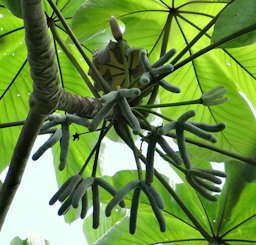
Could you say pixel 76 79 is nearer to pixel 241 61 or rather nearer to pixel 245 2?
pixel 241 61

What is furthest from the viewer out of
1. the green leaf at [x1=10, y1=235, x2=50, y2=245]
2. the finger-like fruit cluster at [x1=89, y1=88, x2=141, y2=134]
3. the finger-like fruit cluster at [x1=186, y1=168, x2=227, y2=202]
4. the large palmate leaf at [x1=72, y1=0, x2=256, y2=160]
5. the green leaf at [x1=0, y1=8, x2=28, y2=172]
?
the green leaf at [x1=0, y1=8, x2=28, y2=172]

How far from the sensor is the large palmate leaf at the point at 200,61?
1.65 m

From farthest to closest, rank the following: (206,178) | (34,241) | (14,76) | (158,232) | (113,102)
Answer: (14,76), (158,232), (34,241), (206,178), (113,102)

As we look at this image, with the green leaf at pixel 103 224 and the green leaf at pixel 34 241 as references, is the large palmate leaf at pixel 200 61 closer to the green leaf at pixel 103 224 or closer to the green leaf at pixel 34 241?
the green leaf at pixel 103 224

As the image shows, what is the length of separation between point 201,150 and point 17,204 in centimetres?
158

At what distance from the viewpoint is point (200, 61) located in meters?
1.72

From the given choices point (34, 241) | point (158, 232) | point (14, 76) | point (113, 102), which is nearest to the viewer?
point (113, 102)

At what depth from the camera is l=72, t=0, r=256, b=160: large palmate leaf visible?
1.65 meters

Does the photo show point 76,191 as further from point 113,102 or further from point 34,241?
point 34,241

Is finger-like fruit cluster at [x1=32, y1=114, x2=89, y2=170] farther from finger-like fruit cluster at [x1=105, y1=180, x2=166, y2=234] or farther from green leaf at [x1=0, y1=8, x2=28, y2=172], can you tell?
green leaf at [x1=0, y1=8, x2=28, y2=172]

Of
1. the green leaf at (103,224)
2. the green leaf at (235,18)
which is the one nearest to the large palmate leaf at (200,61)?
the green leaf at (103,224)

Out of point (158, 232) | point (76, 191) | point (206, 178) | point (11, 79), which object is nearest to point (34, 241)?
point (76, 191)

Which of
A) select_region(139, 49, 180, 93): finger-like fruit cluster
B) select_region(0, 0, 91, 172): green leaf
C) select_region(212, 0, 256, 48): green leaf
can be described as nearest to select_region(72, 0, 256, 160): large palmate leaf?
select_region(0, 0, 91, 172): green leaf

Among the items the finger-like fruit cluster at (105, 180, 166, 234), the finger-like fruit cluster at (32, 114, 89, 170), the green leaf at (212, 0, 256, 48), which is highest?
the green leaf at (212, 0, 256, 48)
